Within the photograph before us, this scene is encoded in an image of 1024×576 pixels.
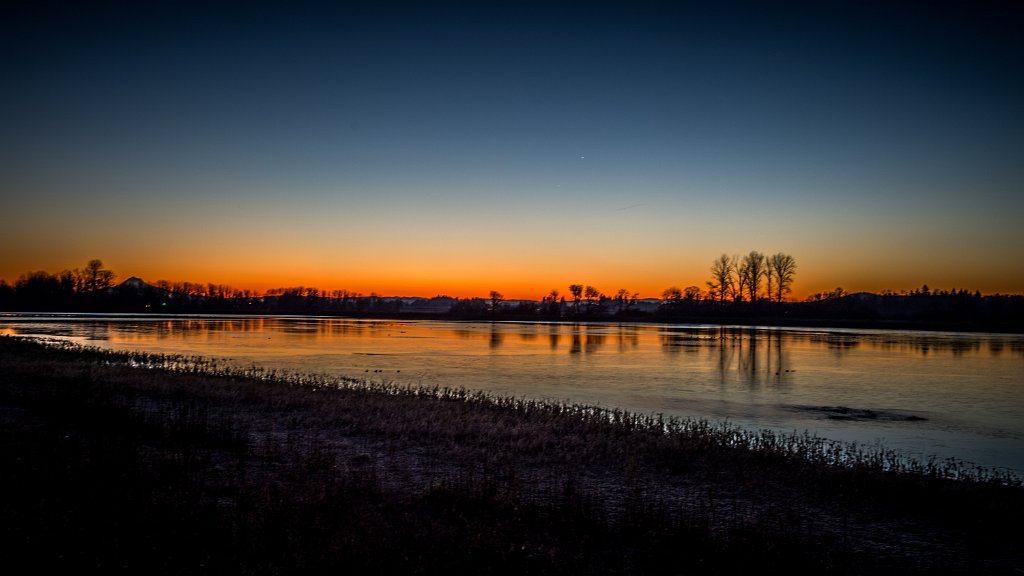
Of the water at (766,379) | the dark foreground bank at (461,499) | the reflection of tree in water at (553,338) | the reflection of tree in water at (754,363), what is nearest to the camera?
the dark foreground bank at (461,499)

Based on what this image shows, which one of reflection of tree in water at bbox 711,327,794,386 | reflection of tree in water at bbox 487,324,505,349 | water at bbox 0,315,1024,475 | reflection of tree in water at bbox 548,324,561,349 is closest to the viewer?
water at bbox 0,315,1024,475

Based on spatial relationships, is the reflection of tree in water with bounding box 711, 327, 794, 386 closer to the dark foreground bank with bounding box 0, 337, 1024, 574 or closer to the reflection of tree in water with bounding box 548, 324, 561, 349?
the reflection of tree in water with bounding box 548, 324, 561, 349

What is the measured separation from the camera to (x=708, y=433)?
51.0ft

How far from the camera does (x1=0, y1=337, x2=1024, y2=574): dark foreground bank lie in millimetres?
6668

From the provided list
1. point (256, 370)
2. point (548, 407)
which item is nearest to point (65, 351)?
point (256, 370)

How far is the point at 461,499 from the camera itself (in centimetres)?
893

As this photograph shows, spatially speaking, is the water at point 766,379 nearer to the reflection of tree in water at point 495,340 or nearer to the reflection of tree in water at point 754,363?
the reflection of tree in water at point 754,363

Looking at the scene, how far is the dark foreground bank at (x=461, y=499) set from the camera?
21.9ft

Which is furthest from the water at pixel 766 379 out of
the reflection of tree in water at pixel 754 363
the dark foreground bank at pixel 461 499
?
the dark foreground bank at pixel 461 499

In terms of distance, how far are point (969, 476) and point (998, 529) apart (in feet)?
12.6

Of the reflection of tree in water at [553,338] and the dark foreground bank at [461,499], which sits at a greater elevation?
the dark foreground bank at [461,499]

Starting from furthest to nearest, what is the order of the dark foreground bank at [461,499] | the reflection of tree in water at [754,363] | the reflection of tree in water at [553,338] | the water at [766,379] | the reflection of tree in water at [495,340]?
the reflection of tree in water at [553,338]
the reflection of tree in water at [495,340]
the reflection of tree in water at [754,363]
the water at [766,379]
the dark foreground bank at [461,499]

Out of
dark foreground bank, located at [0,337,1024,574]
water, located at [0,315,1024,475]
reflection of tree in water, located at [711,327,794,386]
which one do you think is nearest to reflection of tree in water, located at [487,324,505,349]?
water, located at [0,315,1024,475]

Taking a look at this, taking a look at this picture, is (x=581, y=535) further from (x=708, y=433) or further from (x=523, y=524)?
(x=708, y=433)
